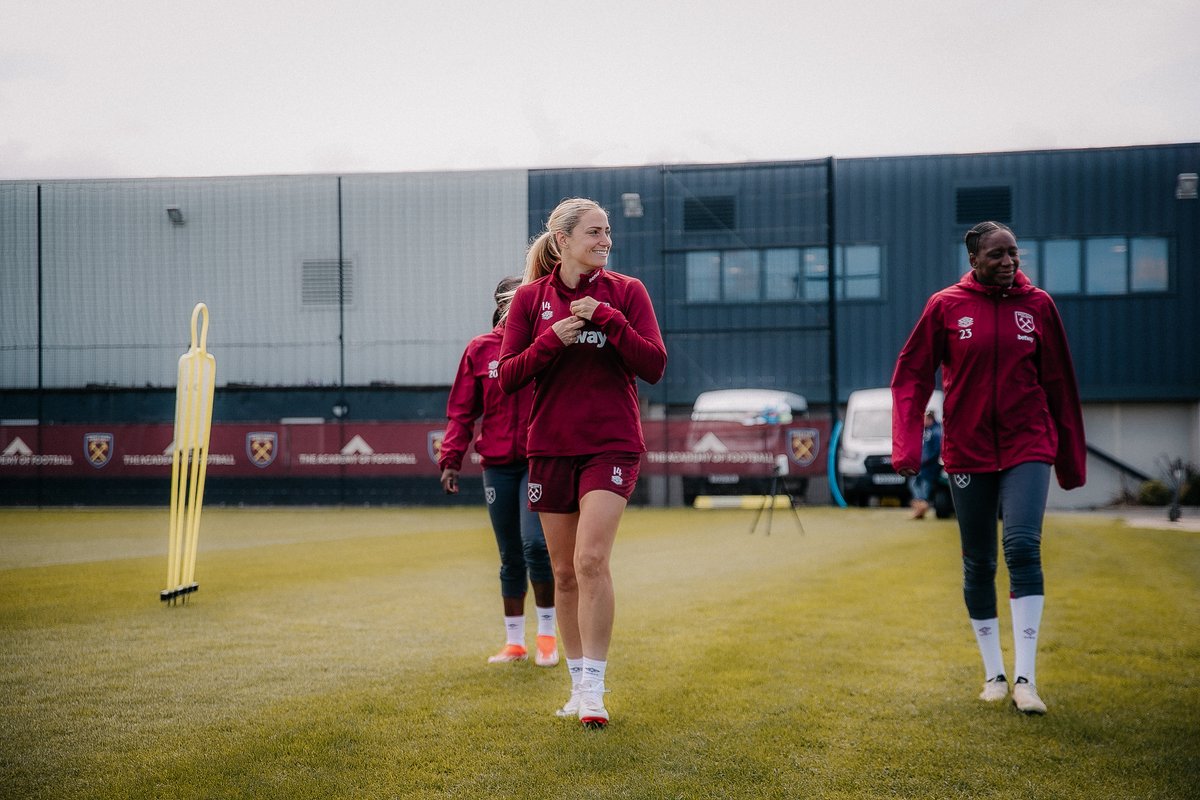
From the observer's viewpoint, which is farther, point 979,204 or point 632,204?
point 979,204

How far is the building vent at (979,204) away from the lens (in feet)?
80.8

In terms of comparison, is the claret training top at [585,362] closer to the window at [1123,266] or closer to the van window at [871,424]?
the van window at [871,424]

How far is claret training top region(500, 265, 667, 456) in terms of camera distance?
3812 mm

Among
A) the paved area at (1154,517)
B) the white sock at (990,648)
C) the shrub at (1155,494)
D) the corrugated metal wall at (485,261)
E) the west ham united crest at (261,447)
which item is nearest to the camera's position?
the white sock at (990,648)

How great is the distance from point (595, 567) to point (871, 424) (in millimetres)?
17597

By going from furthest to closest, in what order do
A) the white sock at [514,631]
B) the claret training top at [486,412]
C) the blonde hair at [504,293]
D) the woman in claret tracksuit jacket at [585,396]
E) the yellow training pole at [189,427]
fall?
the yellow training pole at [189,427] < the white sock at [514,631] < the blonde hair at [504,293] < the claret training top at [486,412] < the woman in claret tracksuit jacket at [585,396]

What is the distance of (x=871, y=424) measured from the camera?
20.7 m

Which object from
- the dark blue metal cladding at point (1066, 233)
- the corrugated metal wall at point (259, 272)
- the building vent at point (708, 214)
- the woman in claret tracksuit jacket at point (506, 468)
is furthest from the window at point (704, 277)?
the woman in claret tracksuit jacket at point (506, 468)

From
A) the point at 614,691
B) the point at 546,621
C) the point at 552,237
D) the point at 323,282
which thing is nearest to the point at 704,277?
the point at 323,282

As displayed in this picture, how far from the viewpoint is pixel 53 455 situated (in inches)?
848

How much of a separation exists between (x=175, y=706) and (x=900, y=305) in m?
22.2

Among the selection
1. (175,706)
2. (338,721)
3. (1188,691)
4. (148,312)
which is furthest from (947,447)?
(148,312)

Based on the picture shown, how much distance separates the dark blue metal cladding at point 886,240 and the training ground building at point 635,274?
48 mm

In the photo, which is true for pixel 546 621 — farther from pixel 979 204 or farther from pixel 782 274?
pixel 979 204
